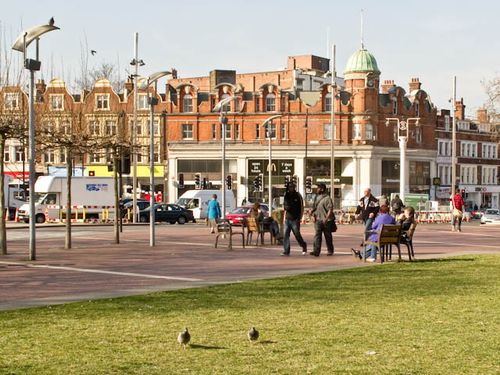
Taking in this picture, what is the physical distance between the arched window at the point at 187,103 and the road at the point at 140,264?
51.4 meters

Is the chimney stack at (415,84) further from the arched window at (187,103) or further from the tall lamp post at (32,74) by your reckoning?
the tall lamp post at (32,74)

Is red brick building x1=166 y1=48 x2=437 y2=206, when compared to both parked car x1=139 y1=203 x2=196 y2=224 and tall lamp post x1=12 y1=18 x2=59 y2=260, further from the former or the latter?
tall lamp post x1=12 y1=18 x2=59 y2=260

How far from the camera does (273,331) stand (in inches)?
390

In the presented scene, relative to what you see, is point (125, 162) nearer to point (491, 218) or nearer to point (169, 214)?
point (169, 214)

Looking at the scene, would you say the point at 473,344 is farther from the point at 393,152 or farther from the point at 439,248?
the point at 393,152

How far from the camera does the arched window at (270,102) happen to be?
80812 mm

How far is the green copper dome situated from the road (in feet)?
168

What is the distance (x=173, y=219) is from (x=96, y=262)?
31659 mm

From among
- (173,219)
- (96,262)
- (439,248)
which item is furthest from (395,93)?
(96,262)

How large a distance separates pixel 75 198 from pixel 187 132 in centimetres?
3259

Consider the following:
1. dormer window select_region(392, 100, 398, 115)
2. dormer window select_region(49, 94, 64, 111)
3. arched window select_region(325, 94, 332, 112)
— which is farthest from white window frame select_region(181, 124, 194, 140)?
dormer window select_region(392, 100, 398, 115)

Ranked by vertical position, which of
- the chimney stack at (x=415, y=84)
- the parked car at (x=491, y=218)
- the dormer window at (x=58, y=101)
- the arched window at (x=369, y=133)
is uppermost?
the chimney stack at (x=415, y=84)

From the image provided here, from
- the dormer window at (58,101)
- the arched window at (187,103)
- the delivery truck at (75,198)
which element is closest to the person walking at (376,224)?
the delivery truck at (75,198)

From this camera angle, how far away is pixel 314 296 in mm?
13367
